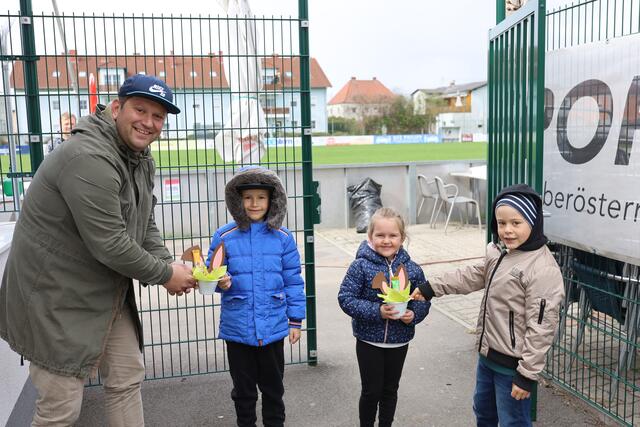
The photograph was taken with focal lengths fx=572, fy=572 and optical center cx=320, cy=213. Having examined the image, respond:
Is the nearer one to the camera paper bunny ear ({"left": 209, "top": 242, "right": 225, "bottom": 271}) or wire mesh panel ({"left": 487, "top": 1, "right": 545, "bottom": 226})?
paper bunny ear ({"left": 209, "top": 242, "right": 225, "bottom": 271})

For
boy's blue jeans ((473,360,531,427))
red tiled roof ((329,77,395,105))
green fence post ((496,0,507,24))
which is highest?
red tiled roof ((329,77,395,105))

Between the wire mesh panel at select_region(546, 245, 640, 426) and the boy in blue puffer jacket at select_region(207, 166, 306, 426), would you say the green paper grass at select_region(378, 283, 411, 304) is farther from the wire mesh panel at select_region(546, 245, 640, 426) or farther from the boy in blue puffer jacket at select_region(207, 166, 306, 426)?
the wire mesh panel at select_region(546, 245, 640, 426)

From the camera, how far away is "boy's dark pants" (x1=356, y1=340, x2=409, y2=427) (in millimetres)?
3088

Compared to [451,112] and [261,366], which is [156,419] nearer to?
[261,366]

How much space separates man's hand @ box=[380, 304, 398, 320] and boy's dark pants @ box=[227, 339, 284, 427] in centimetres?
68

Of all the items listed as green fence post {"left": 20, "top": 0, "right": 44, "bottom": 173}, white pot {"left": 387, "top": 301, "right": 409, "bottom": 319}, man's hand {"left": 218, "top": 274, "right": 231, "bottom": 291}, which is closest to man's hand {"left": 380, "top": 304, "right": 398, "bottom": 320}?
white pot {"left": 387, "top": 301, "right": 409, "bottom": 319}

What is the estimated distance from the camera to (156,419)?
3713 mm

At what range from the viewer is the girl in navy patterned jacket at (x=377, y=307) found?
9.96 ft

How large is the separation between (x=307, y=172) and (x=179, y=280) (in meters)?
1.63

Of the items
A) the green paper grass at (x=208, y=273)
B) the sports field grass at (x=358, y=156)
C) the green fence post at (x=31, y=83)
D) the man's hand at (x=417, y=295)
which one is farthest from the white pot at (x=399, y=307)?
the green fence post at (x=31, y=83)

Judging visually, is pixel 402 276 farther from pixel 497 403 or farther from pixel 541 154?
pixel 541 154

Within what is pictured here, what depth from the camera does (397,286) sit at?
2.89 metres

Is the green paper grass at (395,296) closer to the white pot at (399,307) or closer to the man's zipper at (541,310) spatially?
the white pot at (399,307)

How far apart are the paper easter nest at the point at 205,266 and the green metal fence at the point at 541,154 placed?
74.2 inches
